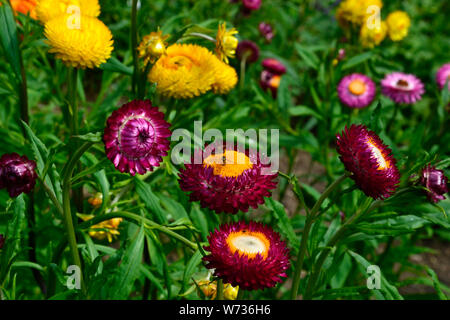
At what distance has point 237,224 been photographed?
1067 millimetres

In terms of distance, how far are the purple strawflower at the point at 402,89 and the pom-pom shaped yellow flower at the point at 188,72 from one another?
43.2 inches

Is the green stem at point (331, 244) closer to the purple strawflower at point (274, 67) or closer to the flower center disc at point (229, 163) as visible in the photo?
the flower center disc at point (229, 163)

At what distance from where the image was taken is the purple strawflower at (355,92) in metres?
2.07

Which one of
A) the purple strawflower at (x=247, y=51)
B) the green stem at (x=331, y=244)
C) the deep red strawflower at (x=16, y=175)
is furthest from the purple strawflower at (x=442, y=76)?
the deep red strawflower at (x=16, y=175)

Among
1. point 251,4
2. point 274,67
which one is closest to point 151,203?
point 274,67

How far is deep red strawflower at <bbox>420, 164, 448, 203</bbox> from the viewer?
1129 mm

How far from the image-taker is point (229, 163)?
106 cm

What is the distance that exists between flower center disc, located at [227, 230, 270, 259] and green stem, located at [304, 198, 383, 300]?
0.83 ft

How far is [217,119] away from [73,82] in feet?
2.15

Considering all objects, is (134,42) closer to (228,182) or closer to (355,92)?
(228,182)
